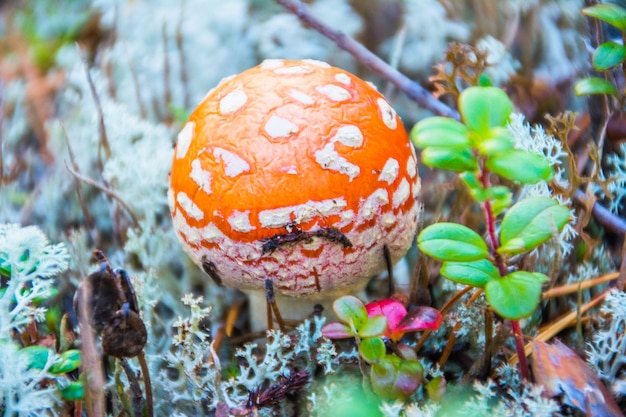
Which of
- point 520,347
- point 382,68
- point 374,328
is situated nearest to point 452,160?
point 374,328

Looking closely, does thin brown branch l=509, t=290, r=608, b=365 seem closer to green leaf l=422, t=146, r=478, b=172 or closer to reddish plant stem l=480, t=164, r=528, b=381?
reddish plant stem l=480, t=164, r=528, b=381

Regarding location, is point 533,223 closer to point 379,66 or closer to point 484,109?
point 484,109

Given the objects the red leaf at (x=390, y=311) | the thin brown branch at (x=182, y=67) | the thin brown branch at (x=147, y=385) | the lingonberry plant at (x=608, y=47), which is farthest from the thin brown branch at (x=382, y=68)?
the thin brown branch at (x=147, y=385)

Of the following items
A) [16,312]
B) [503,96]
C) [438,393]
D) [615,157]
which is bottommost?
[438,393]

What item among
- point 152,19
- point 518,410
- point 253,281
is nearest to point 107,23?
point 152,19

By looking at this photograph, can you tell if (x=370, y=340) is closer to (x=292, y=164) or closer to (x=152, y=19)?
(x=292, y=164)

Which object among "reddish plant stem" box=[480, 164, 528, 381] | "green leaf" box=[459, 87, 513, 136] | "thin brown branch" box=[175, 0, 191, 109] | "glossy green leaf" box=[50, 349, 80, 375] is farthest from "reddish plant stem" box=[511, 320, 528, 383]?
"thin brown branch" box=[175, 0, 191, 109]

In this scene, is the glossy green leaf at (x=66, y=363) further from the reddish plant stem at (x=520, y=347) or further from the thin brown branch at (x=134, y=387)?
the reddish plant stem at (x=520, y=347)
